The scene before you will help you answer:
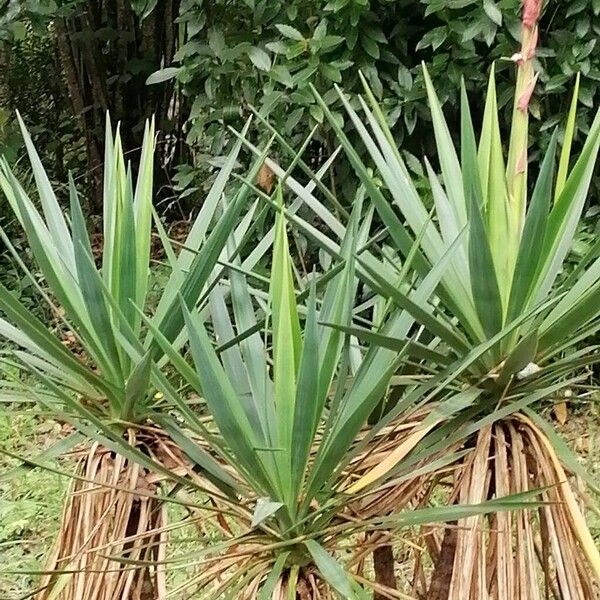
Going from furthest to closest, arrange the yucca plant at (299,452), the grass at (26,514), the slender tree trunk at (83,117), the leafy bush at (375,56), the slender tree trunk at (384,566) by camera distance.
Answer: the slender tree trunk at (83,117)
the leafy bush at (375,56)
the grass at (26,514)
the slender tree trunk at (384,566)
the yucca plant at (299,452)

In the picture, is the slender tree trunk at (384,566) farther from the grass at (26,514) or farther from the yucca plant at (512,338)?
the grass at (26,514)

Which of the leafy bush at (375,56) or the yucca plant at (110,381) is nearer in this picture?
the yucca plant at (110,381)

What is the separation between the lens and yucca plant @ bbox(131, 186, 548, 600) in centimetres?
72

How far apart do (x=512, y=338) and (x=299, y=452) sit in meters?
0.25

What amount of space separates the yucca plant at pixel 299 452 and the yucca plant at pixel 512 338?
37mm

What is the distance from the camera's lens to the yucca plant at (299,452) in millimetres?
718

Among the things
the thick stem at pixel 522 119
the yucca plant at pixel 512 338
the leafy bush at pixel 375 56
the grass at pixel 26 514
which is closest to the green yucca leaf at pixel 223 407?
the yucca plant at pixel 512 338

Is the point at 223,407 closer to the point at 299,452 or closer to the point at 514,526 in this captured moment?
the point at 299,452

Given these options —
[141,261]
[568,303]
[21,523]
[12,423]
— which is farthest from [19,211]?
[12,423]

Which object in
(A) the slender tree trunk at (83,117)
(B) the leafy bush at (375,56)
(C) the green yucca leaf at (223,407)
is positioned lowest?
(C) the green yucca leaf at (223,407)

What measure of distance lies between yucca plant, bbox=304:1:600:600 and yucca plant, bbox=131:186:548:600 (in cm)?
4

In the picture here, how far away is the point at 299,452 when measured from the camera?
73cm

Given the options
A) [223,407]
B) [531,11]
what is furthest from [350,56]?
[223,407]

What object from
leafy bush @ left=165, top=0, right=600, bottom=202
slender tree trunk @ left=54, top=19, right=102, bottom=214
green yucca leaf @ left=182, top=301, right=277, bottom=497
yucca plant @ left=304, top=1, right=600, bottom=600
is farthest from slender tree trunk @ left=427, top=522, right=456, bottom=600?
slender tree trunk @ left=54, top=19, right=102, bottom=214
